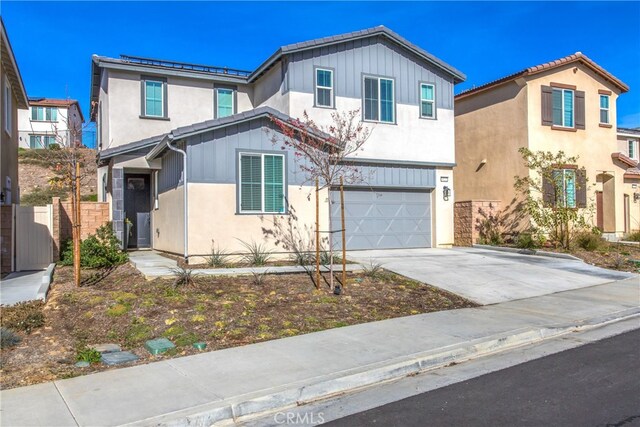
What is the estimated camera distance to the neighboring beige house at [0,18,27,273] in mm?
13242

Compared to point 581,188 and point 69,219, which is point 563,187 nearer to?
point 581,188

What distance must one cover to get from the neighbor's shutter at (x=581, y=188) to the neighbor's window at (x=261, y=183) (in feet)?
40.4

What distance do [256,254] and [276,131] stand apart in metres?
3.34

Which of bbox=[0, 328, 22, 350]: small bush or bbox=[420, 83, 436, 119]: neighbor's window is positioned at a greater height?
bbox=[420, 83, 436, 119]: neighbor's window

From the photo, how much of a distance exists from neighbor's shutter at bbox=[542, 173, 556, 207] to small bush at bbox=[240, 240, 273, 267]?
34.4ft

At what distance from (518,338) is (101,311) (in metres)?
6.50

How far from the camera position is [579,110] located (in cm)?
2141

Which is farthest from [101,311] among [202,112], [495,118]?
[495,118]

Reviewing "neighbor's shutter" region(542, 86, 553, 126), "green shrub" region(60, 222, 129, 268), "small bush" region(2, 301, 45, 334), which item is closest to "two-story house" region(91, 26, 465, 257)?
"green shrub" region(60, 222, 129, 268)

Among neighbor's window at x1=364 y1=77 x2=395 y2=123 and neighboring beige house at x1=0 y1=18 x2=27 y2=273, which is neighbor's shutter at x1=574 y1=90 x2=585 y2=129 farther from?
neighboring beige house at x1=0 y1=18 x2=27 y2=273

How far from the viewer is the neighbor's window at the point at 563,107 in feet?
67.9

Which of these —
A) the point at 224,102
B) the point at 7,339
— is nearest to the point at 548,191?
the point at 224,102

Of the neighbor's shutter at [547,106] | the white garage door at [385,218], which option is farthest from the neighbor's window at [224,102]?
the neighbor's shutter at [547,106]

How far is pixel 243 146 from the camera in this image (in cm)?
1362
